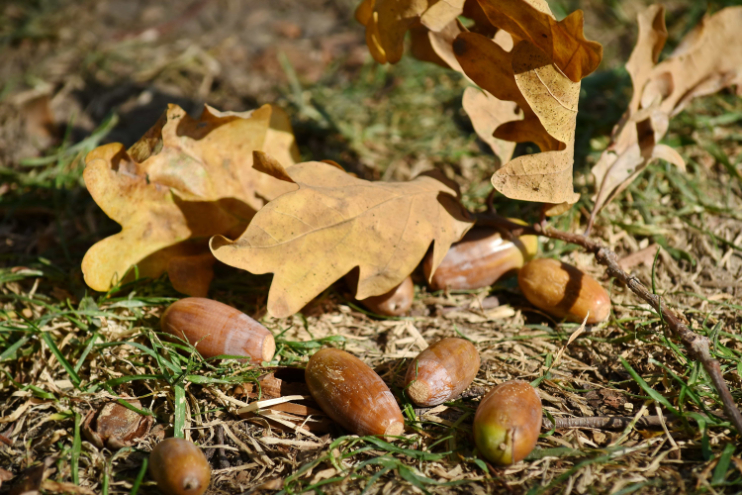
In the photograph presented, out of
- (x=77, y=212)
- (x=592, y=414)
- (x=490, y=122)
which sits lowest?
(x=592, y=414)

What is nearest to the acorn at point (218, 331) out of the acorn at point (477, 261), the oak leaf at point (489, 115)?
the acorn at point (477, 261)

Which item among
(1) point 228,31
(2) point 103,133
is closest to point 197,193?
(2) point 103,133

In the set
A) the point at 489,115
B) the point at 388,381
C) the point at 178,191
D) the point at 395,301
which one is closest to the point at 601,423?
the point at 388,381

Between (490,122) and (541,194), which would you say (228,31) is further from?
(541,194)

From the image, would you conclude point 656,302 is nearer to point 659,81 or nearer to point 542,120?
point 542,120

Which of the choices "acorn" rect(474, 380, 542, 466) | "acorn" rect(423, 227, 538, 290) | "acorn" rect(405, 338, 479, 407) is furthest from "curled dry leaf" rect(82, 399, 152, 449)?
"acorn" rect(423, 227, 538, 290)

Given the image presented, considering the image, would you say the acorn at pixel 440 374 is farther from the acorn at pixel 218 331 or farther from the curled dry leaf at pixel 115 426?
the curled dry leaf at pixel 115 426
